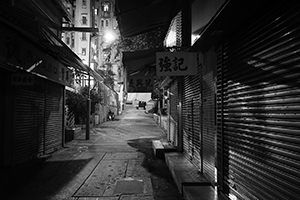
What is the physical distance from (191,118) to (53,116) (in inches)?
313

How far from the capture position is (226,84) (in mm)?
4852

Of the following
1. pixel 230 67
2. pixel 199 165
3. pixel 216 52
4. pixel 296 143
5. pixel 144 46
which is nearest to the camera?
pixel 296 143

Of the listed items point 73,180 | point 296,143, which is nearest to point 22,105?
point 73,180

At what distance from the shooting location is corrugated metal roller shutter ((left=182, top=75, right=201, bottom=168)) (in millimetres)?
7320

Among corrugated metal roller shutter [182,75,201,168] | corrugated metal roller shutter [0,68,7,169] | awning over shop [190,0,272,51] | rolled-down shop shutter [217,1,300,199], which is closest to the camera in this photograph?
rolled-down shop shutter [217,1,300,199]

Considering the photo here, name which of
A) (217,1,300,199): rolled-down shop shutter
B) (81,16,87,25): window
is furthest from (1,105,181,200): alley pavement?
(81,16,87,25): window

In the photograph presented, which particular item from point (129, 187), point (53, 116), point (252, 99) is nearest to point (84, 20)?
point (53, 116)

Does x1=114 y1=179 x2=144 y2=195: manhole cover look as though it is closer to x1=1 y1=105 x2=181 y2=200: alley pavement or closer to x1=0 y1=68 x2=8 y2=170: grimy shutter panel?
x1=1 y1=105 x2=181 y2=200: alley pavement

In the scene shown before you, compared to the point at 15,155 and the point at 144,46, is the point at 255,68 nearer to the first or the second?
the point at 15,155

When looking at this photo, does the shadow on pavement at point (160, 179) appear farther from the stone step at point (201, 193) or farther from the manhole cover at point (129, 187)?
the stone step at point (201, 193)

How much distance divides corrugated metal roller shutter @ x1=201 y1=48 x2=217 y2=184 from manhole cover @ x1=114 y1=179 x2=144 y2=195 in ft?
6.52

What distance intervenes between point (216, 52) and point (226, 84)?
3.46 ft

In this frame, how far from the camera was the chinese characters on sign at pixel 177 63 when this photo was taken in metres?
6.77

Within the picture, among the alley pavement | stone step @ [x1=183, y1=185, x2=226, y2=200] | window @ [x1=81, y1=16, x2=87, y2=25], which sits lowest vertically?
the alley pavement
